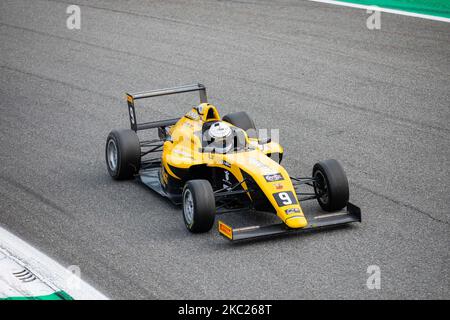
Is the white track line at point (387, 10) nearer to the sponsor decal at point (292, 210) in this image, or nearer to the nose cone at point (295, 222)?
the sponsor decal at point (292, 210)

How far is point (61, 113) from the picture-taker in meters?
13.1

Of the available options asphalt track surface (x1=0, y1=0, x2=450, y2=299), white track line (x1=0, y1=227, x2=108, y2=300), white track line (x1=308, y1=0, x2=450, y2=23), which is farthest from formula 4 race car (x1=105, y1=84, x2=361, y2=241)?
white track line (x1=308, y1=0, x2=450, y2=23)

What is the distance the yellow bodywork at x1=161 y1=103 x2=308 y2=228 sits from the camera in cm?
822

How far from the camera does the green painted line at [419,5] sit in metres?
18.3

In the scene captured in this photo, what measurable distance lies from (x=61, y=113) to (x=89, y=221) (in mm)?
4489

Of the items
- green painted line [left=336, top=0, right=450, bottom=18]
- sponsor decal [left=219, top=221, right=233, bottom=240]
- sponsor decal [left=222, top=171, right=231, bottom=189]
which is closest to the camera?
sponsor decal [left=219, top=221, right=233, bottom=240]

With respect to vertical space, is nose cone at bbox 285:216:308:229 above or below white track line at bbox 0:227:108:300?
above

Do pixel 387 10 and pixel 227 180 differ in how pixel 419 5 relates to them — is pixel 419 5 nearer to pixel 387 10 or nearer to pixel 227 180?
pixel 387 10

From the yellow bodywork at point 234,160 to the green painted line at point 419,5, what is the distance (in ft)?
32.9

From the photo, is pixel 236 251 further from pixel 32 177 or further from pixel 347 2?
pixel 347 2

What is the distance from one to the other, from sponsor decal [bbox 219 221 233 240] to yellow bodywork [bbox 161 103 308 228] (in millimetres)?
551

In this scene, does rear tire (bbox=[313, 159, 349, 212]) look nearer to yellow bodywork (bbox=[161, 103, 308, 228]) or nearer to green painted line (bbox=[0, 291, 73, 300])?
yellow bodywork (bbox=[161, 103, 308, 228])

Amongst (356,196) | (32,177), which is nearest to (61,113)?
(32,177)

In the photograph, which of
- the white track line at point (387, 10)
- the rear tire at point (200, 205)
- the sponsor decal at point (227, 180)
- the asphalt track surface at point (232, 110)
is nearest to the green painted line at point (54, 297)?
the asphalt track surface at point (232, 110)
